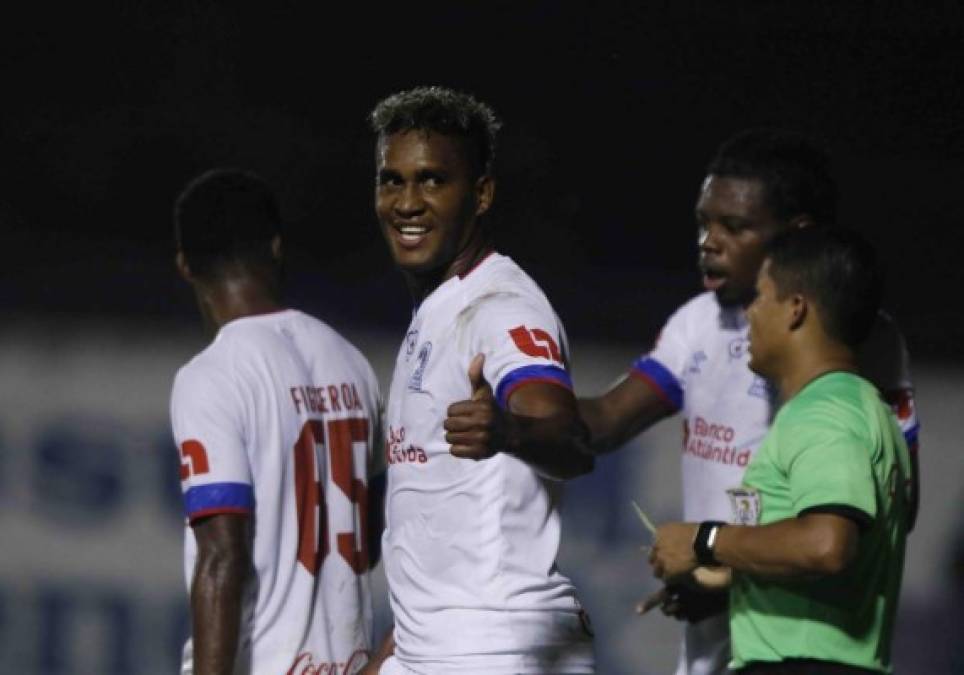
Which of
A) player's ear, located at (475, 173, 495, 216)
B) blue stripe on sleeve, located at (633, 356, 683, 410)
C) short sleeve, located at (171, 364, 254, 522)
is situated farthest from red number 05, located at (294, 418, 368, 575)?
blue stripe on sleeve, located at (633, 356, 683, 410)

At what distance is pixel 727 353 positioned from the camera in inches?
181

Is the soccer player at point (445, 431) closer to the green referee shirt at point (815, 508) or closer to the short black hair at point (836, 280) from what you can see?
the green referee shirt at point (815, 508)

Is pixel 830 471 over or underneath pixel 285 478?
underneath

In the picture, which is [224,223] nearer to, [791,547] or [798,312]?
[798,312]

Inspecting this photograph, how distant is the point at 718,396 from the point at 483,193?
1.03 metres

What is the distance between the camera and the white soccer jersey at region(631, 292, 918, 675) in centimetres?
440

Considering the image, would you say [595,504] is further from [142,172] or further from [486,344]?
[486,344]

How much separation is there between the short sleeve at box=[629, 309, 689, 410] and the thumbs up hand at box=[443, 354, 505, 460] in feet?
5.60

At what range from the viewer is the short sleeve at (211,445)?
397 cm

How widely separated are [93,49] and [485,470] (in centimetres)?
361

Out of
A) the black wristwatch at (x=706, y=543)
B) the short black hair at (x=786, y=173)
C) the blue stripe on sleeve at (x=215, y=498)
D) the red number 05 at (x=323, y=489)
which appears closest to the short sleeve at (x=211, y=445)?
the blue stripe on sleeve at (x=215, y=498)

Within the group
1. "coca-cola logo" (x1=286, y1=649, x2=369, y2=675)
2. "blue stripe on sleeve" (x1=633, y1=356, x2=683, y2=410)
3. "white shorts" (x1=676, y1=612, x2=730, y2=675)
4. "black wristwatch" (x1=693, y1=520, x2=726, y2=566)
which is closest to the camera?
"black wristwatch" (x1=693, y1=520, x2=726, y2=566)

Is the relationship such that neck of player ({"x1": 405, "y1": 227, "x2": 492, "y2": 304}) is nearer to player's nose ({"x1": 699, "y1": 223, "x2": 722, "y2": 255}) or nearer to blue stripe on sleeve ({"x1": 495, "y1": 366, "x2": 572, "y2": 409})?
blue stripe on sleeve ({"x1": 495, "y1": 366, "x2": 572, "y2": 409})

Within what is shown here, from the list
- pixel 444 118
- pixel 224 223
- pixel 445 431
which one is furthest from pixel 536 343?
pixel 224 223
